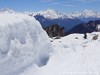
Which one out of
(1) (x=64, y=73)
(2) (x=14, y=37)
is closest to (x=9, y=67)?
(2) (x=14, y=37)

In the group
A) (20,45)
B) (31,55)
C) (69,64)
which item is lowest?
(69,64)

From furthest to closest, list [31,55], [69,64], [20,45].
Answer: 1. [69,64]
2. [31,55]
3. [20,45]

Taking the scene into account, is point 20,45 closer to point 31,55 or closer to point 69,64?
point 31,55

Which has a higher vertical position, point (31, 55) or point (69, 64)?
point (31, 55)

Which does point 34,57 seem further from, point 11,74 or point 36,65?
point 11,74

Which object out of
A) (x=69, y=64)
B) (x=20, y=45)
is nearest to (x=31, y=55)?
(x=20, y=45)

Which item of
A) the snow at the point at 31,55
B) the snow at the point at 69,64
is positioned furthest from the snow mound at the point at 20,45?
the snow at the point at 69,64

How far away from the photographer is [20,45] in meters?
15.4

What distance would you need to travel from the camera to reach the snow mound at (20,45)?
14.1 meters

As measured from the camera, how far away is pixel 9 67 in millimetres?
14078

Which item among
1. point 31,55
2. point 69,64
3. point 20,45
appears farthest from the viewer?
point 69,64

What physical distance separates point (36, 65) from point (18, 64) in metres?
2.14

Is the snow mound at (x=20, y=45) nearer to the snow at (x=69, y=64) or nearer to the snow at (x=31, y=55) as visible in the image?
the snow at (x=31, y=55)

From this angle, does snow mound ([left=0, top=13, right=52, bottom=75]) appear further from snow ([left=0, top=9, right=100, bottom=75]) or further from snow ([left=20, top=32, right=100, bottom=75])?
snow ([left=20, top=32, right=100, bottom=75])
